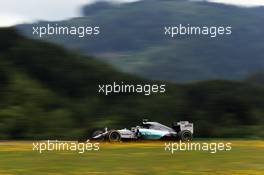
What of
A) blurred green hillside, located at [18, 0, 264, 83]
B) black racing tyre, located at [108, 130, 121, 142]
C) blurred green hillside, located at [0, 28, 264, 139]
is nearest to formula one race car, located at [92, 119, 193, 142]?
black racing tyre, located at [108, 130, 121, 142]

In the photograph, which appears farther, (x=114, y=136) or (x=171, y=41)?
(x=171, y=41)

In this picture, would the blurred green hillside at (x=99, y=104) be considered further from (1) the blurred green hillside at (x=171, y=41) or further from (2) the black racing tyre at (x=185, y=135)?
(1) the blurred green hillside at (x=171, y=41)

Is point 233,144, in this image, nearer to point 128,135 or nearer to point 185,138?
point 185,138

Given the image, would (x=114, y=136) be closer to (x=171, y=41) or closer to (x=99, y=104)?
(x=99, y=104)

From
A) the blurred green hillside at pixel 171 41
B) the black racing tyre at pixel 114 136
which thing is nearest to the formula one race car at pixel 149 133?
the black racing tyre at pixel 114 136

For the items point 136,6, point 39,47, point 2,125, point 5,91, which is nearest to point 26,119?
point 2,125

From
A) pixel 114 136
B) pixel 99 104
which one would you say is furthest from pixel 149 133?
pixel 99 104

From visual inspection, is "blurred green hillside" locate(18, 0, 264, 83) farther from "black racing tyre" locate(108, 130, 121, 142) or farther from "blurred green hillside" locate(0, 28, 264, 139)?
"black racing tyre" locate(108, 130, 121, 142)
